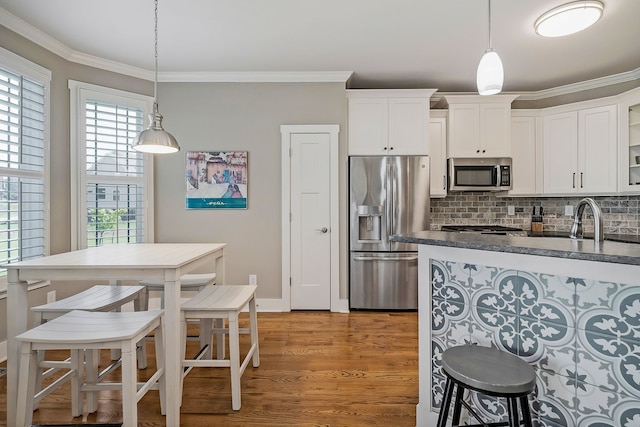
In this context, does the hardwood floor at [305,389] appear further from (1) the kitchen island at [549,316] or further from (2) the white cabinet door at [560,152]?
(2) the white cabinet door at [560,152]

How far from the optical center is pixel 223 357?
2.27 meters

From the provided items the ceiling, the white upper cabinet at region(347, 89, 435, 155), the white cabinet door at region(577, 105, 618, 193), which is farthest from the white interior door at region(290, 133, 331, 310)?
the white cabinet door at region(577, 105, 618, 193)

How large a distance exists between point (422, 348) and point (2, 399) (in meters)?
2.50

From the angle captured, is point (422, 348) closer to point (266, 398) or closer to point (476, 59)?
point (266, 398)

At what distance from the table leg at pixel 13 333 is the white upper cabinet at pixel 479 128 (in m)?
3.85

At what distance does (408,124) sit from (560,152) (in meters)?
1.82

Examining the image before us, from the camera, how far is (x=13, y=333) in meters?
1.56

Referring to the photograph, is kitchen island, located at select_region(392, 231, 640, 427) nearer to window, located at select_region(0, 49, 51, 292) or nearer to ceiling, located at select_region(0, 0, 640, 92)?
ceiling, located at select_region(0, 0, 640, 92)

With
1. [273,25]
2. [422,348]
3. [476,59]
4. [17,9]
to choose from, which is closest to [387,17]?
[273,25]

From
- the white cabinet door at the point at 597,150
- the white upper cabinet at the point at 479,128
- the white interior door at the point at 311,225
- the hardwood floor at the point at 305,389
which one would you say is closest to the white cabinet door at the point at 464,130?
the white upper cabinet at the point at 479,128

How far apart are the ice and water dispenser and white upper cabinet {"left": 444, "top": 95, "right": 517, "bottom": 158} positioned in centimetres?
118

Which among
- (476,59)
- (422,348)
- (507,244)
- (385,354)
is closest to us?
(507,244)

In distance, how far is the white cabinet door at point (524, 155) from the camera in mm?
3680

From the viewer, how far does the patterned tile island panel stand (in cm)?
109
